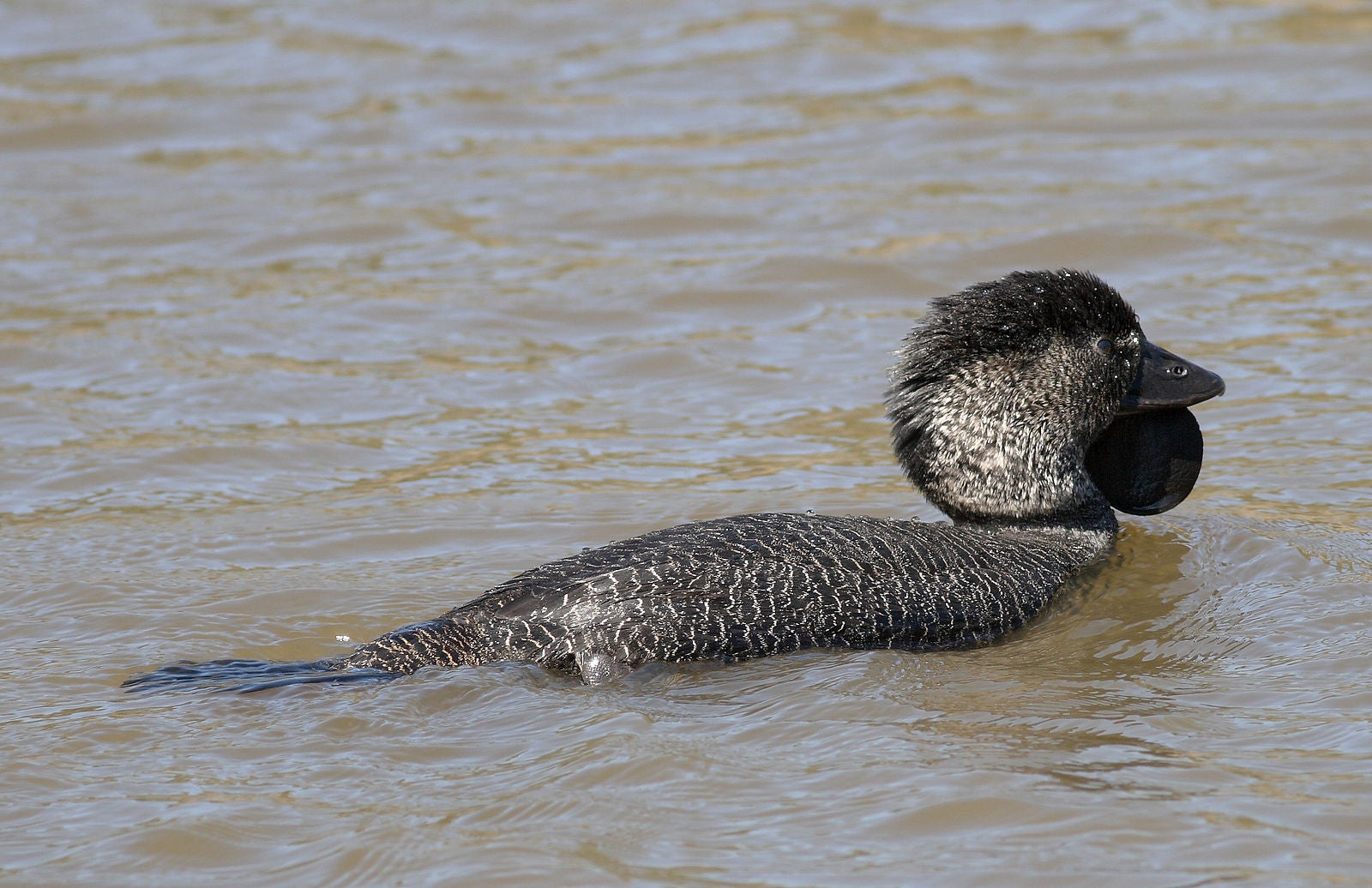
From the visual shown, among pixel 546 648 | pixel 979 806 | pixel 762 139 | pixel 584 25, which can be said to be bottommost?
pixel 979 806

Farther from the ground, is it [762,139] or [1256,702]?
[762,139]

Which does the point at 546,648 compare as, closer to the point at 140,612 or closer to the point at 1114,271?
the point at 140,612

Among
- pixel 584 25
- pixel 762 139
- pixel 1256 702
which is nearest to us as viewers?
pixel 1256 702

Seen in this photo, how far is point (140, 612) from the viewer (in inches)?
309

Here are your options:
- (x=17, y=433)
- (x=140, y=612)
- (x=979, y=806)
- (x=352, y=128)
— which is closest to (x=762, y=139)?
(x=352, y=128)

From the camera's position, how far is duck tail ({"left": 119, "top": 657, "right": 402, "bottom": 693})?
21.7 ft

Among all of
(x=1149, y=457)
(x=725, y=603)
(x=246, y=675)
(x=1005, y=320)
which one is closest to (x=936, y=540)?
(x=1005, y=320)

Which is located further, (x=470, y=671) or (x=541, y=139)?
(x=541, y=139)

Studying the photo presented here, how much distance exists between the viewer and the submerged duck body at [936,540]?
6625 millimetres

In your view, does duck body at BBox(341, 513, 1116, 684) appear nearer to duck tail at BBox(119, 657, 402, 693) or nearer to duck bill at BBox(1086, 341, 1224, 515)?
duck tail at BBox(119, 657, 402, 693)

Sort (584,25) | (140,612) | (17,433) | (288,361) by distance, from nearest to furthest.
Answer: (140,612)
(17,433)
(288,361)
(584,25)

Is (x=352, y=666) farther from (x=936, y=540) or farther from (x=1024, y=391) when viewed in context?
(x=1024, y=391)

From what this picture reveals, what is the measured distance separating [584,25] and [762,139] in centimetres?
359

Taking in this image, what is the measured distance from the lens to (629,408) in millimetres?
10492
